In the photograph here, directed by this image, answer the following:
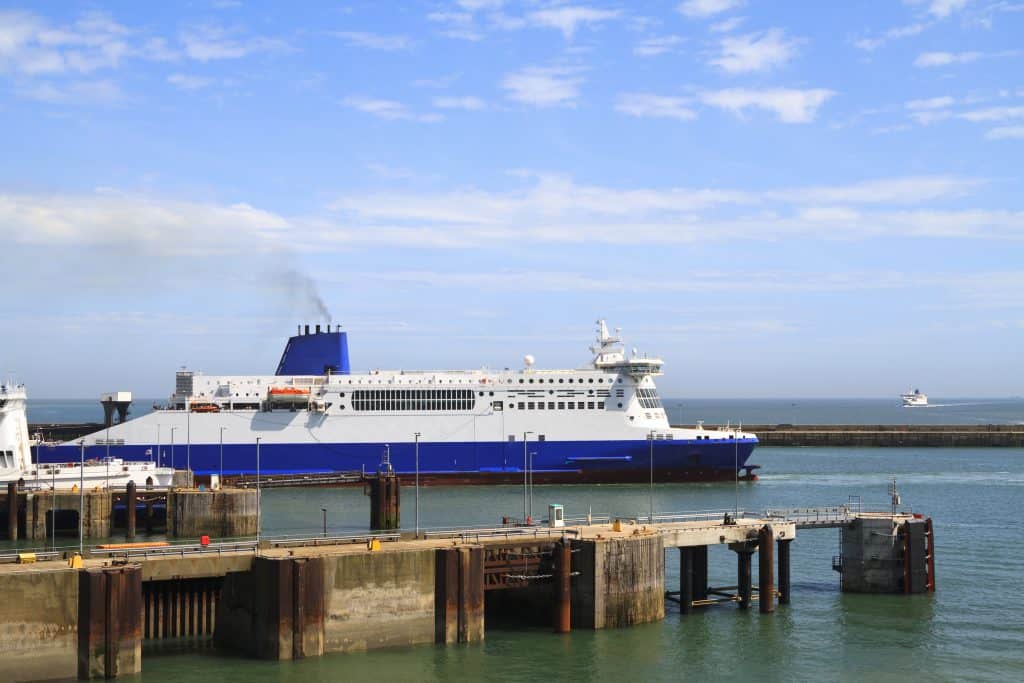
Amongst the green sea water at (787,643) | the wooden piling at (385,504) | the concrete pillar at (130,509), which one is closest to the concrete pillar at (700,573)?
the green sea water at (787,643)

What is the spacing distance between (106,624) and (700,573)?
14226mm

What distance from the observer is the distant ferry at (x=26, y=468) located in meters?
A: 41.3

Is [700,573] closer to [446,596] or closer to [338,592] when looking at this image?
[446,596]

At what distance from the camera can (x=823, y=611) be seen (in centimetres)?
2709

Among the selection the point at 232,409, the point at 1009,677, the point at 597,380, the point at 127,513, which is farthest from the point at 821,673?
the point at 232,409

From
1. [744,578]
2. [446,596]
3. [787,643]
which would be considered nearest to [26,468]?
[446,596]

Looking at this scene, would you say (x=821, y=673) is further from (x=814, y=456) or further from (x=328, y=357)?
(x=814, y=456)

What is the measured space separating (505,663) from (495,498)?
28.9 meters

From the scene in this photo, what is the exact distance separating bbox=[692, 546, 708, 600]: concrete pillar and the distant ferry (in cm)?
2349

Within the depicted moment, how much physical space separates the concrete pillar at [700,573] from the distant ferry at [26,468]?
77.1 ft

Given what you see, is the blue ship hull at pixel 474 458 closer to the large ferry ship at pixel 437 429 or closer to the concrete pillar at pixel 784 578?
the large ferry ship at pixel 437 429

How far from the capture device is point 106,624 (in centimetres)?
2000

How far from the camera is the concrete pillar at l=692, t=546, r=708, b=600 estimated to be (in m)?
27.5

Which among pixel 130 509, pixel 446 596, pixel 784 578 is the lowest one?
pixel 784 578
